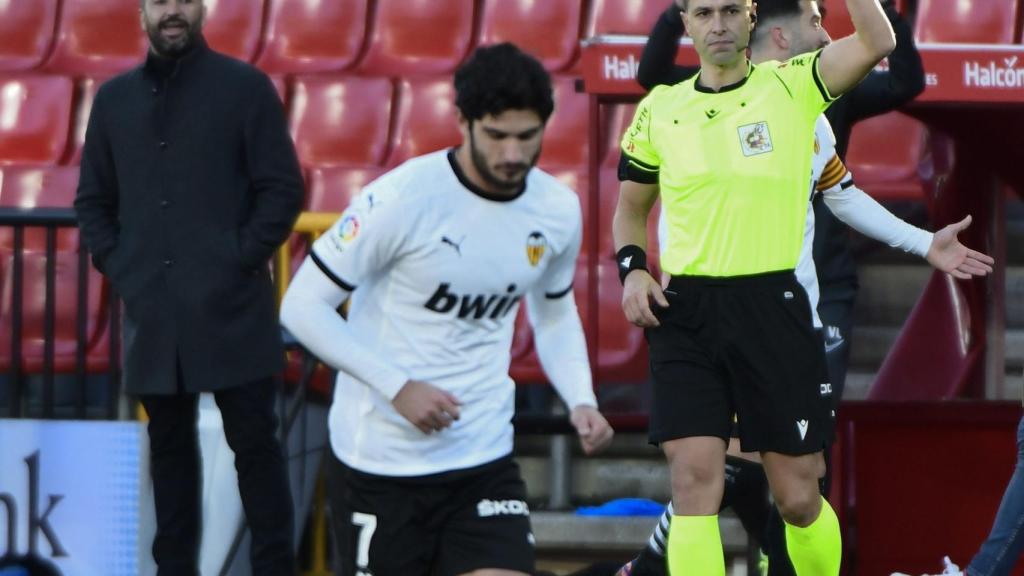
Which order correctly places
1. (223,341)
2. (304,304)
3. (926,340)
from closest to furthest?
(304,304)
(223,341)
(926,340)

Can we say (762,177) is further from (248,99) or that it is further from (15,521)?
(15,521)

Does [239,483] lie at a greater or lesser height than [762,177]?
lesser

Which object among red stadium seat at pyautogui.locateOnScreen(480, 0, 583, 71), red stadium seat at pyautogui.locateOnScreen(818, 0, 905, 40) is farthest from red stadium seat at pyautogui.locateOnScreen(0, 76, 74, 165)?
red stadium seat at pyautogui.locateOnScreen(818, 0, 905, 40)

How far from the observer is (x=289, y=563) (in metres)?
5.70

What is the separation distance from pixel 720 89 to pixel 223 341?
5.29 feet

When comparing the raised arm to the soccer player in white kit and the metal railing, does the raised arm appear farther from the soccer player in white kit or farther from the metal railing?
the metal railing

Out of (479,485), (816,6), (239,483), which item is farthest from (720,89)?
(239,483)

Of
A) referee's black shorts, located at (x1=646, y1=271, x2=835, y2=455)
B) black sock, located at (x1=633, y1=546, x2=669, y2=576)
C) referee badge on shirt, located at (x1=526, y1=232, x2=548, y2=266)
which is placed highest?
referee badge on shirt, located at (x1=526, y1=232, x2=548, y2=266)

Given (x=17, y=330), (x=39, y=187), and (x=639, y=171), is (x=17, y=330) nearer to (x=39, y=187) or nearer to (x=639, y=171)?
(x=39, y=187)

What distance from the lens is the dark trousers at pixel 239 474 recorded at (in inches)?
222

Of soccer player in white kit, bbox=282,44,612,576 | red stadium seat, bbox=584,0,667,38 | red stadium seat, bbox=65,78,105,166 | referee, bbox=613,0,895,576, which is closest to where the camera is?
soccer player in white kit, bbox=282,44,612,576

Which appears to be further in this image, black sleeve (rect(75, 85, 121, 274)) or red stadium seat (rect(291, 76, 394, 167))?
red stadium seat (rect(291, 76, 394, 167))

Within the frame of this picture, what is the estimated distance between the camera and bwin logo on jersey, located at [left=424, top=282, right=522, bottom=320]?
4.32 m

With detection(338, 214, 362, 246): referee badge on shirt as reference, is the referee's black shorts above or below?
below
